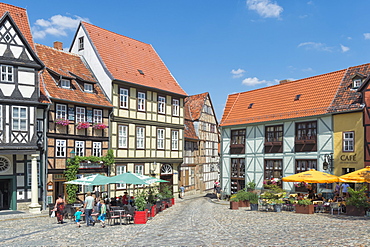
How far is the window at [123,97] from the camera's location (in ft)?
95.6

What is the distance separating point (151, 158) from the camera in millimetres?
31312

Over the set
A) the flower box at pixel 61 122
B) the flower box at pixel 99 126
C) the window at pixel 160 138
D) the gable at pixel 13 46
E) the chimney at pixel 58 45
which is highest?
the chimney at pixel 58 45

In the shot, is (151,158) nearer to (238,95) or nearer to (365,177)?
(238,95)

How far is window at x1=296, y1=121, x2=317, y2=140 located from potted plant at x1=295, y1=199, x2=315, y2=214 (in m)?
7.30

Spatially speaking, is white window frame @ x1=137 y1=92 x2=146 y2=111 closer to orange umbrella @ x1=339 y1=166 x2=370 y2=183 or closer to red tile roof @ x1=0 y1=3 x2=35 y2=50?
red tile roof @ x1=0 y1=3 x2=35 y2=50

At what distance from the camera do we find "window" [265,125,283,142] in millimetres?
29625

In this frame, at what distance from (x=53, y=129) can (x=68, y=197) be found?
440 centimetres

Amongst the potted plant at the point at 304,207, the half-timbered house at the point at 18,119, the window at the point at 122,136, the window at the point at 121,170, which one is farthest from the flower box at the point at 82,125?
the potted plant at the point at 304,207

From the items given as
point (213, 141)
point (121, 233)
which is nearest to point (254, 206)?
point (121, 233)

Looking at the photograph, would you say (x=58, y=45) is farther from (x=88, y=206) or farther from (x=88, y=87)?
(x=88, y=206)

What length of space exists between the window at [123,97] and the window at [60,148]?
217 inches

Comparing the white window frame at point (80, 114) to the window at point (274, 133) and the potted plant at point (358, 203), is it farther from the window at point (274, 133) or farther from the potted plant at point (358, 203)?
the potted plant at point (358, 203)

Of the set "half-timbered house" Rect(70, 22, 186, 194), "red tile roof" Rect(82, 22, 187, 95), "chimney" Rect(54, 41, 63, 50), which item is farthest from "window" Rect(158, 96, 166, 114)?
"chimney" Rect(54, 41, 63, 50)

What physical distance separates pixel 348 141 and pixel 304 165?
375cm
